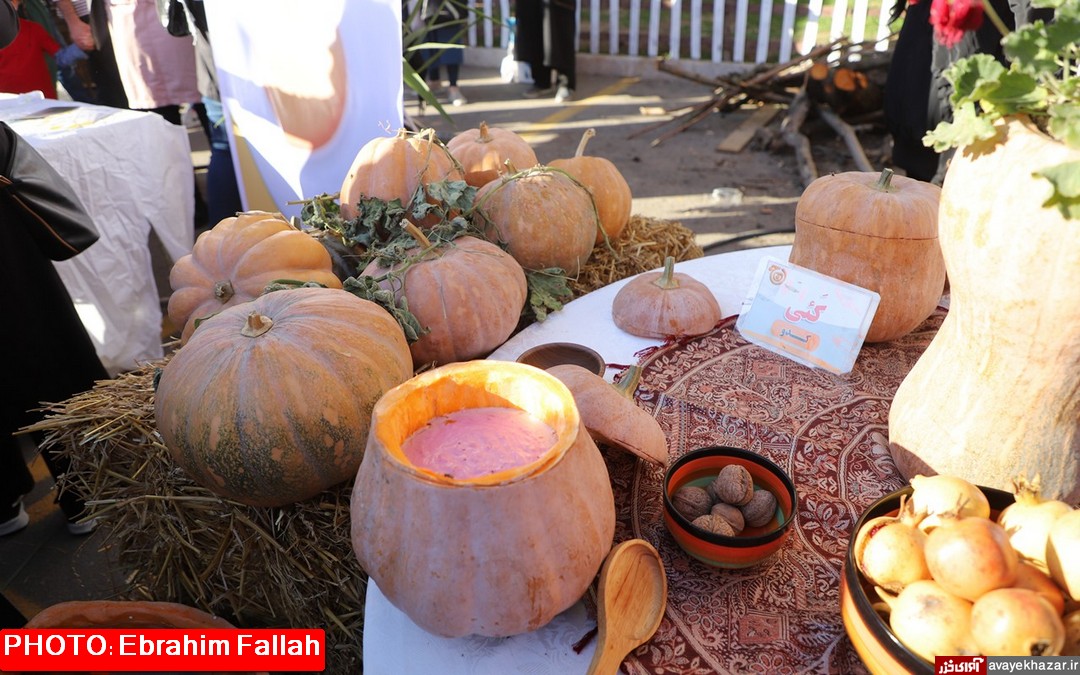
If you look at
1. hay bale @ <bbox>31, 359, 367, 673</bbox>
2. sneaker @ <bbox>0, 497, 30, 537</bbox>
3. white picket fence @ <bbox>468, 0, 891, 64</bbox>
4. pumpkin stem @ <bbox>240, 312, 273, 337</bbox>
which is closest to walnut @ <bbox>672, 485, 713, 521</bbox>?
hay bale @ <bbox>31, 359, 367, 673</bbox>

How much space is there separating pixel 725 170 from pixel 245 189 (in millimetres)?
3959

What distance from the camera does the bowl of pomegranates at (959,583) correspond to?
0.69m

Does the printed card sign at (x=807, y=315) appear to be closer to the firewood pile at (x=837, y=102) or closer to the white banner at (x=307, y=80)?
the white banner at (x=307, y=80)

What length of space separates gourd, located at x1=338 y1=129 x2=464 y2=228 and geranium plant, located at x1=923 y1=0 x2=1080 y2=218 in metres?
1.41

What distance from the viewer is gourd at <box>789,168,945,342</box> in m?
1.46

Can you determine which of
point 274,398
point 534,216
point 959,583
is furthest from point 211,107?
point 959,583

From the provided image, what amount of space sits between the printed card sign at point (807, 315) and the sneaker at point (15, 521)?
243 centimetres

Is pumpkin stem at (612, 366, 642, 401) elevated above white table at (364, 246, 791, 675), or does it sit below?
above

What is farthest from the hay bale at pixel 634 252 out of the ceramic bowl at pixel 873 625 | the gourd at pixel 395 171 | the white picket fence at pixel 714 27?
the white picket fence at pixel 714 27

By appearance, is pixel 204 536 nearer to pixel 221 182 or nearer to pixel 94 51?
pixel 221 182

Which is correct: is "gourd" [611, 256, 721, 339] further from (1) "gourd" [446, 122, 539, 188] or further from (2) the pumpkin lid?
(1) "gourd" [446, 122, 539, 188]

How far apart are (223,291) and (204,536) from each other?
0.59 metres

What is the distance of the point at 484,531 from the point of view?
88cm

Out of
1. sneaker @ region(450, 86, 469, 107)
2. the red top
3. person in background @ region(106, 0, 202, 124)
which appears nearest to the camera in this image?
person in background @ region(106, 0, 202, 124)
